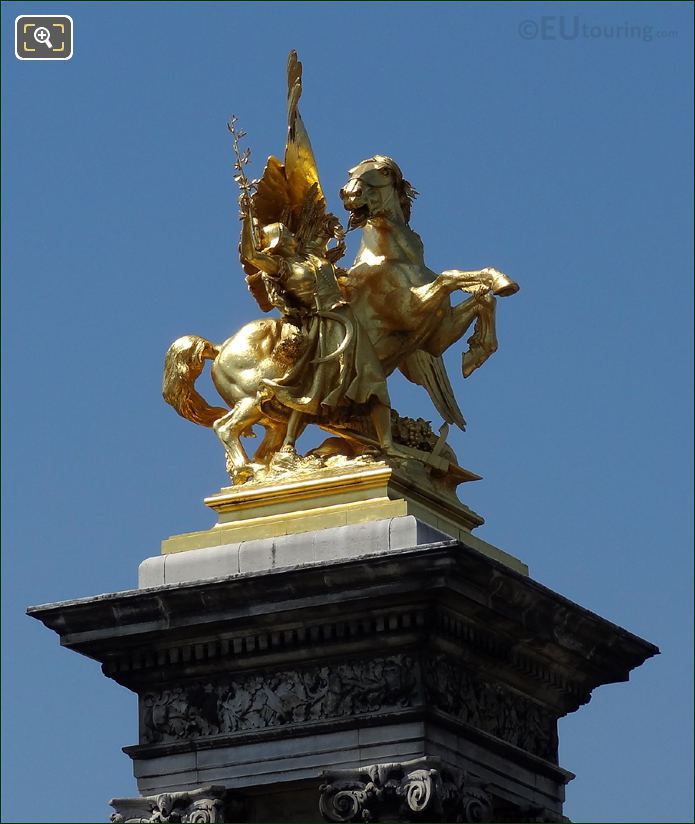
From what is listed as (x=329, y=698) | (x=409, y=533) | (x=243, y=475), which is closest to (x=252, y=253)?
(x=243, y=475)

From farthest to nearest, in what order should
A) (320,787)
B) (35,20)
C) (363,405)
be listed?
(35,20), (363,405), (320,787)

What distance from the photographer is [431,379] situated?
32.7 m

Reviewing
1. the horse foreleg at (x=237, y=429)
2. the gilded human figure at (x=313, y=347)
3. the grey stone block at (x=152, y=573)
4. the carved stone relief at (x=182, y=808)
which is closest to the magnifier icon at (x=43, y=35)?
the gilded human figure at (x=313, y=347)

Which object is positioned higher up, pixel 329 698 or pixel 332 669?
pixel 332 669

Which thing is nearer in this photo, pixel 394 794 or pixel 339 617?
pixel 394 794

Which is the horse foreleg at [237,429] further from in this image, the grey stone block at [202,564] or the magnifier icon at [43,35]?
the magnifier icon at [43,35]

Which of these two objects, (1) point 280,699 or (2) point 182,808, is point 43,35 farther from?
(2) point 182,808

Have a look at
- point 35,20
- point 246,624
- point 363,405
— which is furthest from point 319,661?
point 35,20

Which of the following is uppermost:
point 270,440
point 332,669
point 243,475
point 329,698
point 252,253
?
point 252,253

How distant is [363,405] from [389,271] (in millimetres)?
1471

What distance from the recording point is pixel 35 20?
3509cm

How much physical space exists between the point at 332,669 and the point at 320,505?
63.8 inches

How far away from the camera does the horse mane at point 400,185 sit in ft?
107

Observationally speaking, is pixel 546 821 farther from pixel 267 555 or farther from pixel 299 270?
pixel 299 270
